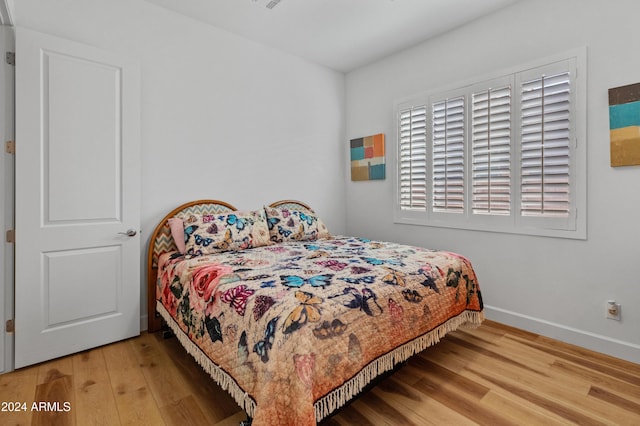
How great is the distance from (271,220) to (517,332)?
2.33 m

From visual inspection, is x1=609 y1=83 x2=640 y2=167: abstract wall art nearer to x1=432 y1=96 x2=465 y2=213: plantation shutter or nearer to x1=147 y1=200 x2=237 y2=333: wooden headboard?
x1=432 y1=96 x2=465 y2=213: plantation shutter

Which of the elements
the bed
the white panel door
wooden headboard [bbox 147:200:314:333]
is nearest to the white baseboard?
the bed

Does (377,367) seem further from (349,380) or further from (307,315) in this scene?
(307,315)

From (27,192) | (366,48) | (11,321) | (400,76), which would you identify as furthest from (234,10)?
(11,321)

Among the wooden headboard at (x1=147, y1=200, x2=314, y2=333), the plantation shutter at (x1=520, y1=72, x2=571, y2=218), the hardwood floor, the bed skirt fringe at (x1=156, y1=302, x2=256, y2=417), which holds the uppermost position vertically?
the plantation shutter at (x1=520, y1=72, x2=571, y2=218)

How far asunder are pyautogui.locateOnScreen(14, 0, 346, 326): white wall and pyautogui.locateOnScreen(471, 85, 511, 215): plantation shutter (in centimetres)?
177

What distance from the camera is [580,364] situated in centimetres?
212

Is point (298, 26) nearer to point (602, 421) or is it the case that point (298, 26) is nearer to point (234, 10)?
point (234, 10)

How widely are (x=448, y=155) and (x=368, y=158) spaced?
105 cm

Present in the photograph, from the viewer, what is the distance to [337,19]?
2900mm

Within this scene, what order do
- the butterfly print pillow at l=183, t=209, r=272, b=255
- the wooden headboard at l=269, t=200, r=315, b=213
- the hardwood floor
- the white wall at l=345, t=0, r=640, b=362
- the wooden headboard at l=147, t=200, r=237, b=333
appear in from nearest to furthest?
the hardwood floor < the white wall at l=345, t=0, r=640, b=362 < the butterfly print pillow at l=183, t=209, r=272, b=255 < the wooden headboard at l=147, t=200, r=237, b=333 < the wooden headboard at l=269, t=200, r=315, b=213

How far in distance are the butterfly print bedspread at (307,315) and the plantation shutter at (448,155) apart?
93 cm

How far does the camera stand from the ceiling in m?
2.66

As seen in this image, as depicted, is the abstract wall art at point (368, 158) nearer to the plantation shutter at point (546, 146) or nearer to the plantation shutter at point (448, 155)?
the plantation shutter at point (448, 155)
